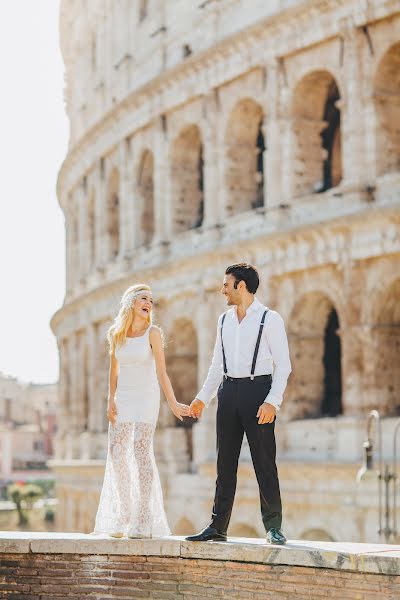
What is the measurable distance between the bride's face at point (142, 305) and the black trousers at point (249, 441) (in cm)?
87

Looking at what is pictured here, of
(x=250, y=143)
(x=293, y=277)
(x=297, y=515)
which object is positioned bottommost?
(x=297, y=515)

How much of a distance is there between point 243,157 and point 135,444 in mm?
17516

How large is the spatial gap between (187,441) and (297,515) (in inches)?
192

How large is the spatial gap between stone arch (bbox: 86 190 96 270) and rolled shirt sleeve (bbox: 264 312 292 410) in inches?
992

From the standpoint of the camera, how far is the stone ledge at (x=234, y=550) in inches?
310

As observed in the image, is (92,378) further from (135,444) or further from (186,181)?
(135,444)

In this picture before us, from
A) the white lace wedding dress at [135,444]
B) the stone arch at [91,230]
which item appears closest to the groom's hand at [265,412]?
the white lace wedding dress at [135,444]

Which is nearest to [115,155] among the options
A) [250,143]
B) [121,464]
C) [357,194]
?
[250,143]

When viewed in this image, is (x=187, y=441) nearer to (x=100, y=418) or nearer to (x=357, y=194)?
(x=100, y=418)

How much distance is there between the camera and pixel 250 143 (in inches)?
1049

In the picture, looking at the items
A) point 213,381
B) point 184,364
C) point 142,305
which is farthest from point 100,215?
point 213,381

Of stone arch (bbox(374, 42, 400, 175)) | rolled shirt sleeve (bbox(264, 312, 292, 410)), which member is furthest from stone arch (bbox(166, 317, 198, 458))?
rolled shirt sleeve (bbox(264, 312, 292, 410))

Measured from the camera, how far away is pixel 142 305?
31.4ft

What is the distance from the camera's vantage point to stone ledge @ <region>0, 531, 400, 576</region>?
787cm
